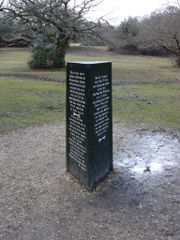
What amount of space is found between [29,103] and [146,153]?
15.0ft

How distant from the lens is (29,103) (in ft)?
28.5

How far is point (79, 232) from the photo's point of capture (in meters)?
2.94

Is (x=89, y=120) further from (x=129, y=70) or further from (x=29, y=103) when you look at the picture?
(x=129, y=70)

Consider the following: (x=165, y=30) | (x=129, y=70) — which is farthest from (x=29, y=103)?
(x=165, y=30)

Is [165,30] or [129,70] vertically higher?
[165,30]

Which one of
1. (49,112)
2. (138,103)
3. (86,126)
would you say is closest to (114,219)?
(86,126)

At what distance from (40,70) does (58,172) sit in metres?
13.0

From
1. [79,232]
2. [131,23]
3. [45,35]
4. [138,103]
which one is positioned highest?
[131,23]

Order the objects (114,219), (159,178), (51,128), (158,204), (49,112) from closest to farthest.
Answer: (114,219) < (158,204) < (159,178) < (51,128) < (49,112)

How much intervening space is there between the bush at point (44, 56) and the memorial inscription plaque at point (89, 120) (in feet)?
43.4

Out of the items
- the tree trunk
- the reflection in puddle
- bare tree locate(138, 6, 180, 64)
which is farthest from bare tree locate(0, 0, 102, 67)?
the reflection in puddle

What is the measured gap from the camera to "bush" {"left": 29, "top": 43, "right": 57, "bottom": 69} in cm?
1652

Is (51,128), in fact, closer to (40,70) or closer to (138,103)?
(138,103)

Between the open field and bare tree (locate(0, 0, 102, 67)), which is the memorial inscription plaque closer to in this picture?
the open field
